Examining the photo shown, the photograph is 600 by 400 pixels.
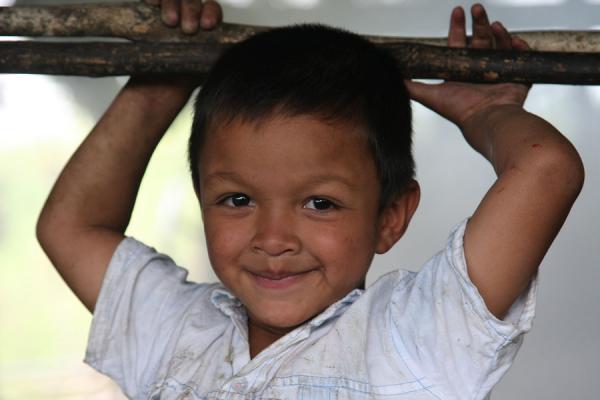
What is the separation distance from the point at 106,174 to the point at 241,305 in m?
0.25

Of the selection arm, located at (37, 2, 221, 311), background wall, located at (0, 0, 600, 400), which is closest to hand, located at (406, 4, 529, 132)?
arm, located at (37, 2, 221, 311)

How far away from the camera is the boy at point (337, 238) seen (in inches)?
42.2

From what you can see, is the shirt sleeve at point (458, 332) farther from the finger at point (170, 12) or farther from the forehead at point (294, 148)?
the finger at point (170, 12)

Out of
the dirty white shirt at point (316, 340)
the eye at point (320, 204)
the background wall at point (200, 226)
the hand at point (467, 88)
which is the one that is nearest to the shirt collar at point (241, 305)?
the dirty white shirt at point (316, 340)

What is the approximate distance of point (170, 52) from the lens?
123 centimetres

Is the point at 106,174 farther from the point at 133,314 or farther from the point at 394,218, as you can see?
the point at 394,218

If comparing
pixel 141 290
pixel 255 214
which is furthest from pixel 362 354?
pixel 141 290

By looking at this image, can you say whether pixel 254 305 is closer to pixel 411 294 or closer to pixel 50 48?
pixel 411 294

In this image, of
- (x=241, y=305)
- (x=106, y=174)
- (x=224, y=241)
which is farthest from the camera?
(x=106, y=174)

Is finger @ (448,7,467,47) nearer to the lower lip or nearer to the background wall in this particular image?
the lower lip

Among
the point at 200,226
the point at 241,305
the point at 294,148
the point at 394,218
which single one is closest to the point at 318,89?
the point at 294,148

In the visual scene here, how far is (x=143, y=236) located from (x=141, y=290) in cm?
161

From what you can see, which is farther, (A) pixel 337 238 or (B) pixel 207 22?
(B) pixel 207 22

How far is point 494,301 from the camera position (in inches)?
42.1
